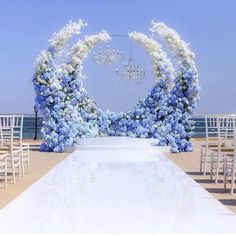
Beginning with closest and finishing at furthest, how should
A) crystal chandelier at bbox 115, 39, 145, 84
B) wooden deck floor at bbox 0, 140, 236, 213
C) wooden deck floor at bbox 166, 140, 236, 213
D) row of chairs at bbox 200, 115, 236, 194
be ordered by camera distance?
wooden deck floor at bbox 166, 140, 236, 213 → wooden deck floor at bbox 0, 140, 236, 213 → row of chairs at bbox 200, 115, 236, 194 → crystal chandelier at bbox 115, 39, 145, 84

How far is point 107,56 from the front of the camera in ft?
48.4

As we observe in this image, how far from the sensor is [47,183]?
7102 millimetres

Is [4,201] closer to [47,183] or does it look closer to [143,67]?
[47,183]

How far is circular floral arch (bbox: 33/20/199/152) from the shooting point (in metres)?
13.3

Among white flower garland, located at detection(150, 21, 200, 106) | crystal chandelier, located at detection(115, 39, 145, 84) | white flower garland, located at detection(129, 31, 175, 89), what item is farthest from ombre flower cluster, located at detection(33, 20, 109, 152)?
white flower garland, located at detection(150, 21, 200, 106)

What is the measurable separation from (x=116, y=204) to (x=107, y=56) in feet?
31.3

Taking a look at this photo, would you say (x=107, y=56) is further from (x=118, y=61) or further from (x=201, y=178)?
(x=201, y=178)

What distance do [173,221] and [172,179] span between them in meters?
3.01

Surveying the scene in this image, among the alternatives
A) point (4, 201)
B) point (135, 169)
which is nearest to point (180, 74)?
point (135, 169)

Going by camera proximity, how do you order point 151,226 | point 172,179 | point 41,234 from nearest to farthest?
point 41,234 → point 151,226 → point 172,179

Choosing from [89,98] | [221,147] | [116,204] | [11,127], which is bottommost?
[116,204]

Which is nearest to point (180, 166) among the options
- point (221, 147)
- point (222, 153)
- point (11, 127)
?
point (221, 147)

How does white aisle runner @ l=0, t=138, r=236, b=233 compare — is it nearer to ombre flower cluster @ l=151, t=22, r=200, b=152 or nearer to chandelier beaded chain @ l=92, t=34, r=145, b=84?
ombre flower cluster @ l=151, t=22, r=200, b=152

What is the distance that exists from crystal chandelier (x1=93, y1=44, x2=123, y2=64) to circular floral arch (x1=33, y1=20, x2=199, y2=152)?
1.73ft
